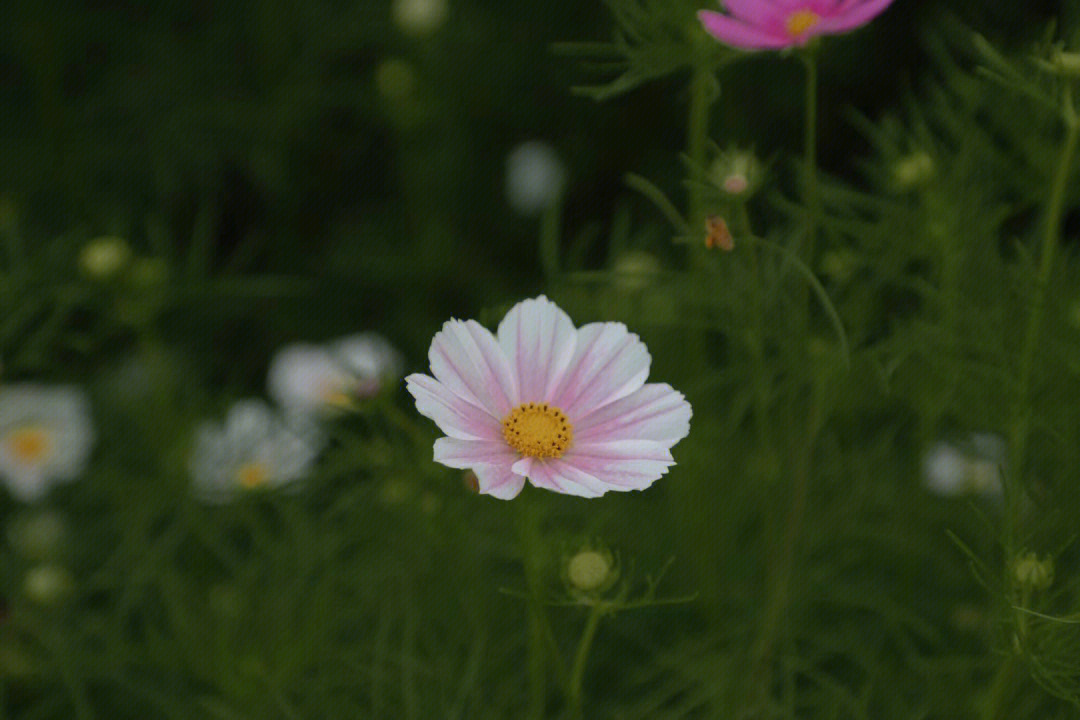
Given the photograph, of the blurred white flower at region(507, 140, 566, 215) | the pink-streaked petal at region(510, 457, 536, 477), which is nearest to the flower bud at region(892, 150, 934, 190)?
the pink-streaked petal at region(510, 457, 536, 477)

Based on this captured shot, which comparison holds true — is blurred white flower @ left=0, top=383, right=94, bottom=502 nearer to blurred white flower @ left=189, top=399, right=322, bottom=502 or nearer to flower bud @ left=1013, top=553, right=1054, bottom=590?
blurred white flower @ left=189, top=399, right=322, bottom=502

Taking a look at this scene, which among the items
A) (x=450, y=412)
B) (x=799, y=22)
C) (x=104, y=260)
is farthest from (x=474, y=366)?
(x=104, y=260)

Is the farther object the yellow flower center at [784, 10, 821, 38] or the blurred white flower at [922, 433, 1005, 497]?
the blurred white flower at [922, 433, 1005, 497]

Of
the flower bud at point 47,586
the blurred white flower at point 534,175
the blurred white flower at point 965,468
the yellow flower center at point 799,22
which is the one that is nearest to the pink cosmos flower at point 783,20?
the yellow flower center at point 799,22

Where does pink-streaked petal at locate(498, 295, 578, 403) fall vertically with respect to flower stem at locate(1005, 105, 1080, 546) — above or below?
below

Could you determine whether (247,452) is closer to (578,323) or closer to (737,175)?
(578,323)

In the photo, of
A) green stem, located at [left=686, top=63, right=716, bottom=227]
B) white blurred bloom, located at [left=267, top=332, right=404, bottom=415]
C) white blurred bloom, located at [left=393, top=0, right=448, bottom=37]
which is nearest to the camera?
green stem, located at [left=686, top=63, right=716, bottom=227]

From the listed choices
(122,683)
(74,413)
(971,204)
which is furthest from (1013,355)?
(74,413)
